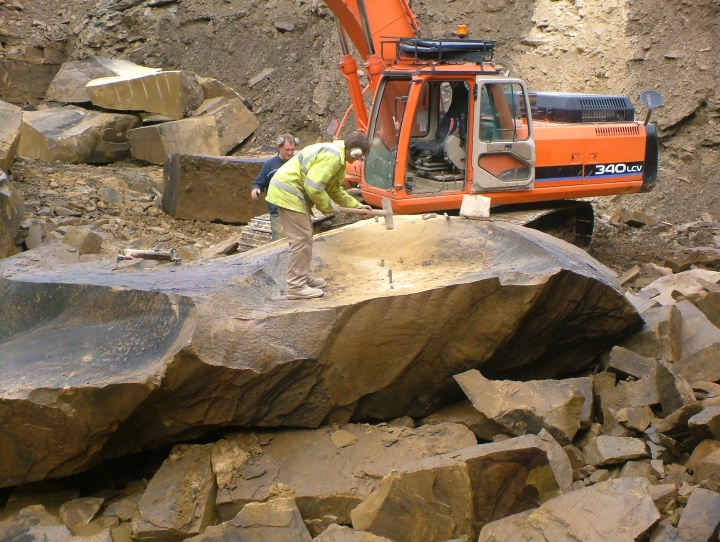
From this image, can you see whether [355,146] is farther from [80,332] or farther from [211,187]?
[211,187]

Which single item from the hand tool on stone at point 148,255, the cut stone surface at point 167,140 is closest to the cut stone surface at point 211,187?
the cut stone surface at point 167,140

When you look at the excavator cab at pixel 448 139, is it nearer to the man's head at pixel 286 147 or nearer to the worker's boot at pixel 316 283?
the man's head at pixel 286 147

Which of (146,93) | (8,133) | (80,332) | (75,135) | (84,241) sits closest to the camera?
(80,332)

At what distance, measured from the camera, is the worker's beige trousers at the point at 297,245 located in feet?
16.5

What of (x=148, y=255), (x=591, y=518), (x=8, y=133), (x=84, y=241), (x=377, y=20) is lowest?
(x=84, y=241)

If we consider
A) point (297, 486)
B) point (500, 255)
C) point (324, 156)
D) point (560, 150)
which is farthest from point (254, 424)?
point (560, 150)

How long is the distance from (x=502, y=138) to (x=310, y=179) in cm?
296

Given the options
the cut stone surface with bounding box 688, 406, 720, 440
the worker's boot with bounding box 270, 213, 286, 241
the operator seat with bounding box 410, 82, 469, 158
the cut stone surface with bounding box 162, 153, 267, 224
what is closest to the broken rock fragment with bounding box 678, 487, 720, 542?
the cut stone surface with bounding box 688, 406, 720, 440

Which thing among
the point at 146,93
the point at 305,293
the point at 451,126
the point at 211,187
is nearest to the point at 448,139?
the point at 451,126

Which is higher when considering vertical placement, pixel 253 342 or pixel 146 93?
pixel 146 93

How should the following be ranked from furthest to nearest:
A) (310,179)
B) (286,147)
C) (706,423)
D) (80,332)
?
1. (286,147)
2. (310,179)
3. (80,332)
4. (706,423)

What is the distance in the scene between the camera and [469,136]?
721cm

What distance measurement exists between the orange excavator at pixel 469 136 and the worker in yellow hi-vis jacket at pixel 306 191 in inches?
84.4

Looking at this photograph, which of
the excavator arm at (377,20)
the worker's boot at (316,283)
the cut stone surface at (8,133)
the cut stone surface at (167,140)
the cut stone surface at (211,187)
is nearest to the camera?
the worker's boot at (316,283)
